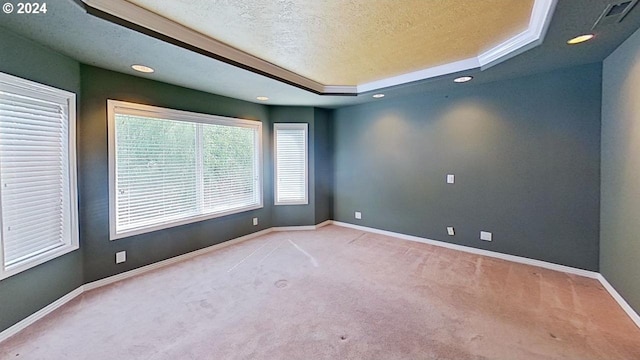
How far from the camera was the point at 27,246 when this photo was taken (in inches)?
92.9

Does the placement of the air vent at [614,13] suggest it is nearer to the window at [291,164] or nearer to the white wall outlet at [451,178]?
the white wall outlet at [451,178]

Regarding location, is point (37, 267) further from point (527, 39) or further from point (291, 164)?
point (527, 39)

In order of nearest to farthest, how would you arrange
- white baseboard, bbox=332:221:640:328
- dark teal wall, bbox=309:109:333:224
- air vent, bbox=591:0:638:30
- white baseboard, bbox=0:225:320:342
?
air vent, bbox=591:0:638:30 → white baseboard, bbox=0:225:320:342 → white baseboard, bbox=332:221:640:328 → dark teal wall, bbox=309:109:333:224

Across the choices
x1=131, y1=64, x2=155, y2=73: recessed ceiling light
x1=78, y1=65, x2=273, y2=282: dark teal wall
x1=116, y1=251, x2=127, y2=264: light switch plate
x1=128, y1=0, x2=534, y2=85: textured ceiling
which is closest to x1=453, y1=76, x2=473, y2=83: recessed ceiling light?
x1=128, y1=0, x2=534, y2=85: textured ceiling

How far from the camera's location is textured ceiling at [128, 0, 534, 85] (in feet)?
6.75

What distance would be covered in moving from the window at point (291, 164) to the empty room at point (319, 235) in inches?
19.0

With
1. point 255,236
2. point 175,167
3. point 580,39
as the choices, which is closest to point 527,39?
point 580,39

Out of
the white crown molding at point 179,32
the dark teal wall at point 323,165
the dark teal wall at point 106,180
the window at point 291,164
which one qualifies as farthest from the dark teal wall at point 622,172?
the dark teal wall at point 106,180

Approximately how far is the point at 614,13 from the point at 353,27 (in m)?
1.90

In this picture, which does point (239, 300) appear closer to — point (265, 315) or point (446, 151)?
point (265, 315)

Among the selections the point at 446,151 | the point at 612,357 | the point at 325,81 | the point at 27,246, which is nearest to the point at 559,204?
the point at 446,151

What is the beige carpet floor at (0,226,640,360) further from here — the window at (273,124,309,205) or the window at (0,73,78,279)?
the window at (273,124,309,205)

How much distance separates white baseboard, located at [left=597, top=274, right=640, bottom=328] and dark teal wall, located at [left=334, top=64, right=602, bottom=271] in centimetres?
25

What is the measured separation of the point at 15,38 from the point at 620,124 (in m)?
5.45
